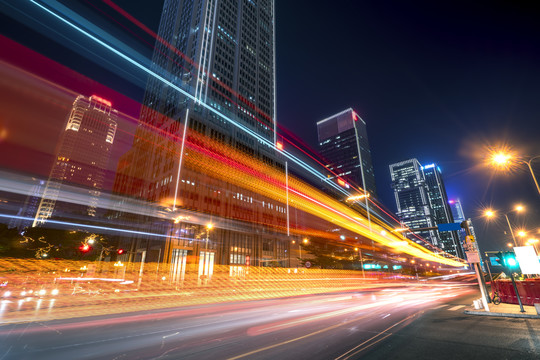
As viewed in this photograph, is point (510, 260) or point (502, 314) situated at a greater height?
point (510, 260)

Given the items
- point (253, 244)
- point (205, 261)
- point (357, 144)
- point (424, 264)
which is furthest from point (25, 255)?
point (357, 144)

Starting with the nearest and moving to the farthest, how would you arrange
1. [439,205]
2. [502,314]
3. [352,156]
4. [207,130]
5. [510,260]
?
[502,314] < [510,260] < [207,130] < [352,156] < [439,205]

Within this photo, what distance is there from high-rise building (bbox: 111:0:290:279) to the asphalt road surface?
1078 inches

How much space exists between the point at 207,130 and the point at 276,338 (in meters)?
59.4

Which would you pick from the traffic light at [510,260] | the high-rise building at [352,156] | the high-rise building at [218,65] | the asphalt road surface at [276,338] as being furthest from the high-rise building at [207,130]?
the high-rise building at [352,156]

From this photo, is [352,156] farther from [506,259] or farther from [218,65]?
[506,259]

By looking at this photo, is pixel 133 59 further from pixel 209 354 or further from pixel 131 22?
pixel 209 354

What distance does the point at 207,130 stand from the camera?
61.4 meters

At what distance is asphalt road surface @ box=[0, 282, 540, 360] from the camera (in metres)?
5.95

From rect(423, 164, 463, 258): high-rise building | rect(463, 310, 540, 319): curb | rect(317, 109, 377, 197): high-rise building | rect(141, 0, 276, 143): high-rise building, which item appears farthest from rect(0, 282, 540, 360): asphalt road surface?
rect(423, 164, 463, 258): high-rise building

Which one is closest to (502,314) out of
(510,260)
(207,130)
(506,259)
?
(510,260)

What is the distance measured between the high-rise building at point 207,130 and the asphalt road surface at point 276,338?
27383 mm

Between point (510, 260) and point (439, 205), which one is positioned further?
point (439, 205)

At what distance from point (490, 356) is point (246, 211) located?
200ft
